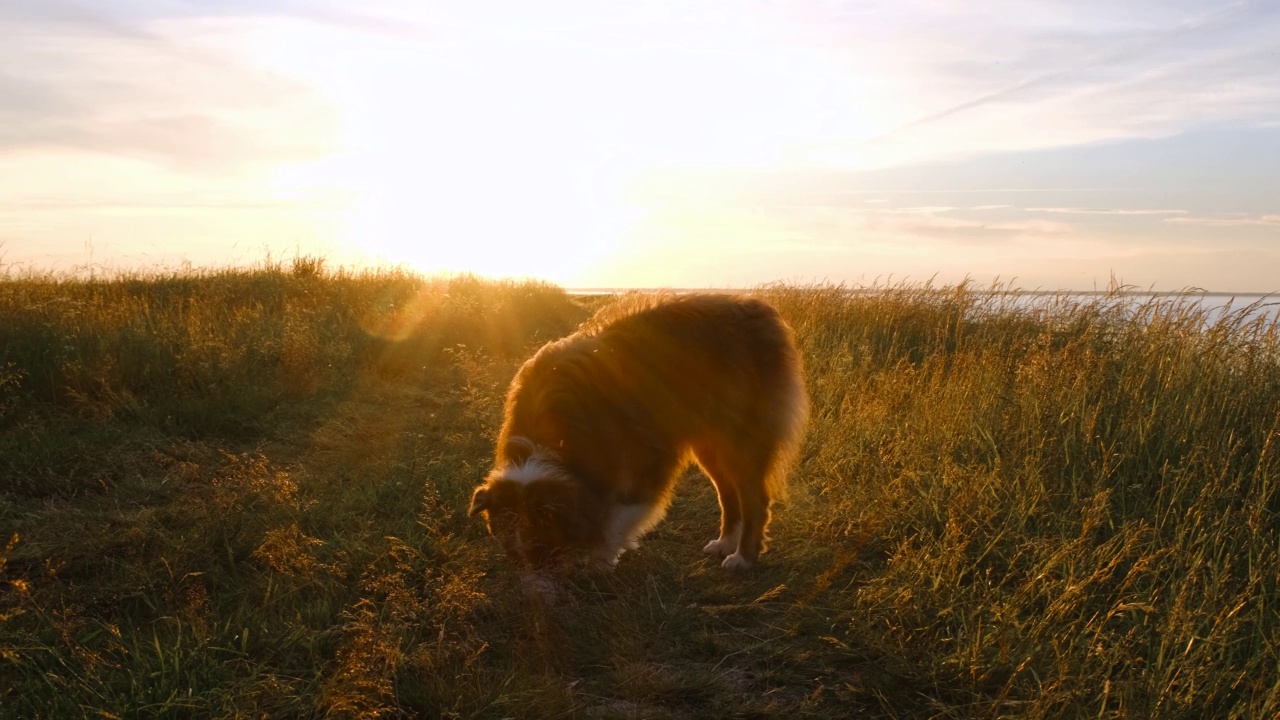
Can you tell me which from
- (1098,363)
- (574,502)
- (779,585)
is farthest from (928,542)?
(1098,363)

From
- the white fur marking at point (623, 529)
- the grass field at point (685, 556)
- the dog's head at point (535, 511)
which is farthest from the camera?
the white fur marking at point (623, 529)

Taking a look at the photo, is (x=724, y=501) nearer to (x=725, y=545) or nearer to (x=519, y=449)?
(x=725, y=545)

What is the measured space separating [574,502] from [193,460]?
3362mm

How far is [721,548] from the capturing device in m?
4.78

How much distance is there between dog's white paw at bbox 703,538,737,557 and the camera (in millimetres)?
Answer: 4766

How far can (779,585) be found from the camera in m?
3.96

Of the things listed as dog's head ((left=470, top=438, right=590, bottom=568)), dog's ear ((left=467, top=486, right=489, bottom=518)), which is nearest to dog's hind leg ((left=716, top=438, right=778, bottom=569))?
dog's head ((left=470, top=438, right=590, bottom=568))

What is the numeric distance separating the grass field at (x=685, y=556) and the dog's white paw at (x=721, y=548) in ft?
0.34

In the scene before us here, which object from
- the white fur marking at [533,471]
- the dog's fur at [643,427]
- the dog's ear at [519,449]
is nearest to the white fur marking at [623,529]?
the dog's fur at [643,427]

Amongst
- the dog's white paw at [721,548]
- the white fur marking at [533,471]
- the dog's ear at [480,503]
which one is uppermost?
the white fur marking at [533,471]

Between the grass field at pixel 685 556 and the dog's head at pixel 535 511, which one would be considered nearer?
the grass field at pixel 685 556

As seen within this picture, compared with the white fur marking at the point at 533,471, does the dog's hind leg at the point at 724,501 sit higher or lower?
lower

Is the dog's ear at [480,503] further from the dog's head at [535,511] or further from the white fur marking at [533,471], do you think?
the white fur marking at [533,471]

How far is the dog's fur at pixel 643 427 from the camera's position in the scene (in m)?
4.09
